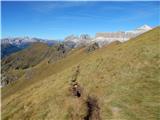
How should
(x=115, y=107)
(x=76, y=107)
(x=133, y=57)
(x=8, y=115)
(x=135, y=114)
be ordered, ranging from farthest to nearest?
(x=133, y=57) → (x=8, y=115) → (x=76, y=107) → (x=115, y=107) → (x=135, y=114)

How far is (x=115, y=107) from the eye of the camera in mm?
34562

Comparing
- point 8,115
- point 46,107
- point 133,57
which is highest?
point 133,57

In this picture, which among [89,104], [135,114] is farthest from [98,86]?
[135,114]

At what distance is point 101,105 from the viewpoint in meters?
36.0

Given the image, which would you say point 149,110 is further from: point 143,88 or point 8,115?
point 8,115

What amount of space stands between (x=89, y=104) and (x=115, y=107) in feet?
16.0

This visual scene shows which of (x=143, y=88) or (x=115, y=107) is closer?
(x=115, y=107)

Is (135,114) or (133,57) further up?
(133,57)

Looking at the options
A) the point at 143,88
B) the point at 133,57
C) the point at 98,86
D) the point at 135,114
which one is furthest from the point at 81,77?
the point at 135,114

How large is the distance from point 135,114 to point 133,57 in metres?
19.2

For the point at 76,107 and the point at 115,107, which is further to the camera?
the point at 76,107

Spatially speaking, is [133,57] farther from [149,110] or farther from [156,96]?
[149,110]

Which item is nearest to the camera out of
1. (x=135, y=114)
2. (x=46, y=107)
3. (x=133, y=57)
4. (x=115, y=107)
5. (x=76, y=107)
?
(x=135, y=114)

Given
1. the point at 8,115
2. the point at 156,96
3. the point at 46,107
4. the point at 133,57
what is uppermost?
the point at 133,57
